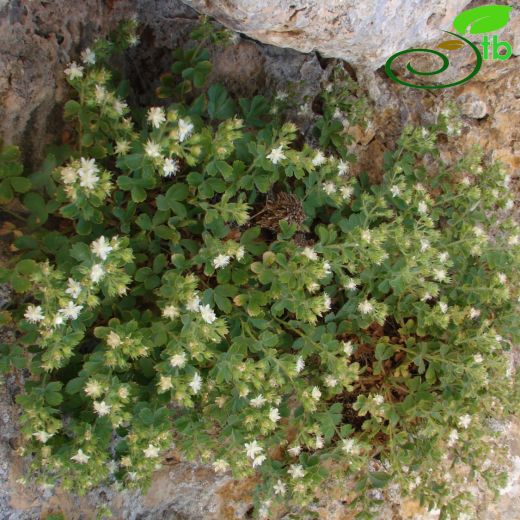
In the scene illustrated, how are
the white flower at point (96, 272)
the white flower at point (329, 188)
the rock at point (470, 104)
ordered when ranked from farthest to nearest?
1. the rock at point (470, 104)
2. the white flower at point (329, 188)
3. the white flower at point (96, 272)

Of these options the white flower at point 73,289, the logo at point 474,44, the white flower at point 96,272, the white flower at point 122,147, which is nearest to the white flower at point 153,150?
the white flower at point 122,147

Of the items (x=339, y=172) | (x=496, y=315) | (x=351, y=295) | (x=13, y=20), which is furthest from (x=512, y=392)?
(x=13, y=20)

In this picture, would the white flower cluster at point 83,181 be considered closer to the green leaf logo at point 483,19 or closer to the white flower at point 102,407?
the white flower at point 102,407

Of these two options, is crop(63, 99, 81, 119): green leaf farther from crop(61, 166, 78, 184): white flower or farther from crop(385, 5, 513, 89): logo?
crop(385, 5, 513, 89): logo

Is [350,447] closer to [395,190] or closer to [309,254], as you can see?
[309,254]

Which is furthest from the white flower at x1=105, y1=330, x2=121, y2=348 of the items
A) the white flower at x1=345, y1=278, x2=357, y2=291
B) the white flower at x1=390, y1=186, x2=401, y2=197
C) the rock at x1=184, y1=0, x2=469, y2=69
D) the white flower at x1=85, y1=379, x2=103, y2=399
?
the white flower at x1=390, y1=186, x2=401, y2=197

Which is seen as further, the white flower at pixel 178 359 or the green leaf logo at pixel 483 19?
the green leaf logo at pixel 483 19

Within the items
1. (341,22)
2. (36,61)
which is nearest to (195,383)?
(36,61)
